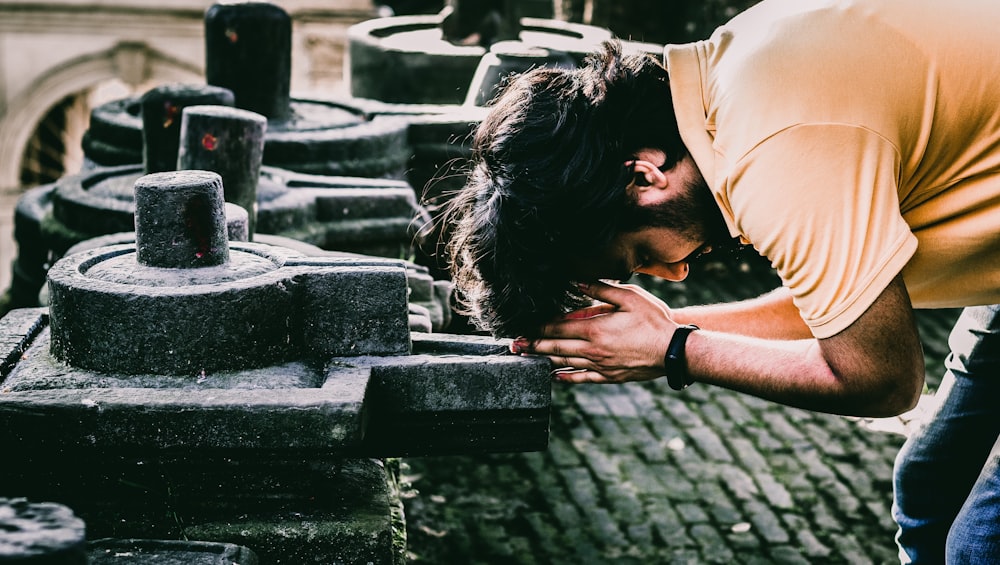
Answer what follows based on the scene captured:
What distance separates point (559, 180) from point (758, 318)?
66cm

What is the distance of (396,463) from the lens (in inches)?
136

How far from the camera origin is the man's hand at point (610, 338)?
7.03 ft

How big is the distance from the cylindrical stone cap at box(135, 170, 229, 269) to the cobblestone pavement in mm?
1853

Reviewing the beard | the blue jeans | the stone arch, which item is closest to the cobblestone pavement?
the blue jeans

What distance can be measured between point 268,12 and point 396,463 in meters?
2.28

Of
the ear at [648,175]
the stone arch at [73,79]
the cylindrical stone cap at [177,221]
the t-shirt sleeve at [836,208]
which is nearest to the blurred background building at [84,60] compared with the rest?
the stone arch at [73,79]

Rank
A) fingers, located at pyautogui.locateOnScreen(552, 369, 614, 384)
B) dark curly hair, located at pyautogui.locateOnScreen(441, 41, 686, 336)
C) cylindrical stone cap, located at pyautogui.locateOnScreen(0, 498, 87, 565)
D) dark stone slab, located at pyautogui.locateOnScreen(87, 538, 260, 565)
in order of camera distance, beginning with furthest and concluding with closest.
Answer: fingers, located at pyautogui.locateOnScreen(552, 369, 614, 384) < dark curly hair, located at pyautogui.locateOnScreen(441, 41, 686, 336) < dark stone slab, located at pyautogui.locateOnScreen(87, 538, 260, 565) < cylindrical stone cap, located at pyautogui.locateOnScreen(0, 498, 87, 565)

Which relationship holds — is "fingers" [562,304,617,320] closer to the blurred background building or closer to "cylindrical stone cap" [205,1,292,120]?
"cylindrical stone cap" [205,1,292,120]

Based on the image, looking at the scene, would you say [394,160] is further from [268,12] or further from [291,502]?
[291,502]

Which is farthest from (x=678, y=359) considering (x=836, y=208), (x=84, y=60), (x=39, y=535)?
(x=84, y=60)

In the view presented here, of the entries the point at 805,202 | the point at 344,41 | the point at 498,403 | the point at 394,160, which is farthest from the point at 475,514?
the point at 344,41

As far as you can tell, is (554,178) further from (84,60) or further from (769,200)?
(84,60)

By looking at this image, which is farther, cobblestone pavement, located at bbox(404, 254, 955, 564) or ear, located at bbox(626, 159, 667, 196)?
cobblestone pavement, located at bbox(404, 254, 955, 564)

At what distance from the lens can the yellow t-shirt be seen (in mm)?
1718
